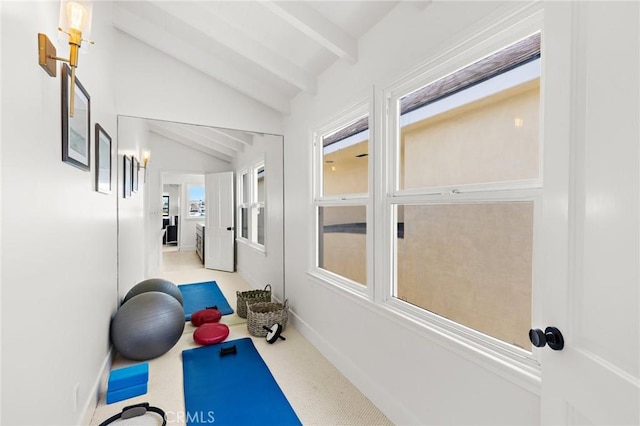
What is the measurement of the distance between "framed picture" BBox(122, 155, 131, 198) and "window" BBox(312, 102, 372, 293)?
5.74 feet

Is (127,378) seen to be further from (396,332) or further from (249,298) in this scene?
(396,332)

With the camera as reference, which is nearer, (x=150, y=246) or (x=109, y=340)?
(x=109, y=340)

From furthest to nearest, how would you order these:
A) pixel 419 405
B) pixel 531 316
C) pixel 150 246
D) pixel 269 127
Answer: pixel 269 127 → pixel 150 246 → pixel 419 405 → pixel 531 316

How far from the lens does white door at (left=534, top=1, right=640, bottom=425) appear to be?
646 millimetres

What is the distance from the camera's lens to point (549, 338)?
849mm

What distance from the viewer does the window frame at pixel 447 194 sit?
122cm

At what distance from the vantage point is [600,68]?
71 centimetres

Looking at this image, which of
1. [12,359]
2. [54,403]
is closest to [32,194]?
[12,359]

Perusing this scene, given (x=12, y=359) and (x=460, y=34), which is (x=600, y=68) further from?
(x=12, y=359)

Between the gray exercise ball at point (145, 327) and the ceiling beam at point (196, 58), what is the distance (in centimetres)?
217

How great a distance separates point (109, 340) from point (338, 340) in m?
1.85

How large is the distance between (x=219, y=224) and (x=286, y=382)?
1.85 m

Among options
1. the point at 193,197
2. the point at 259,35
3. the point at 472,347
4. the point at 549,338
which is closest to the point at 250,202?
the point at 193,197

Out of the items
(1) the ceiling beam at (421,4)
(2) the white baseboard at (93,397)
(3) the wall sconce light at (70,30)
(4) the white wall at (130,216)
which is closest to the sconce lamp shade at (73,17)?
(3) the wall sconce light at (70,30)
